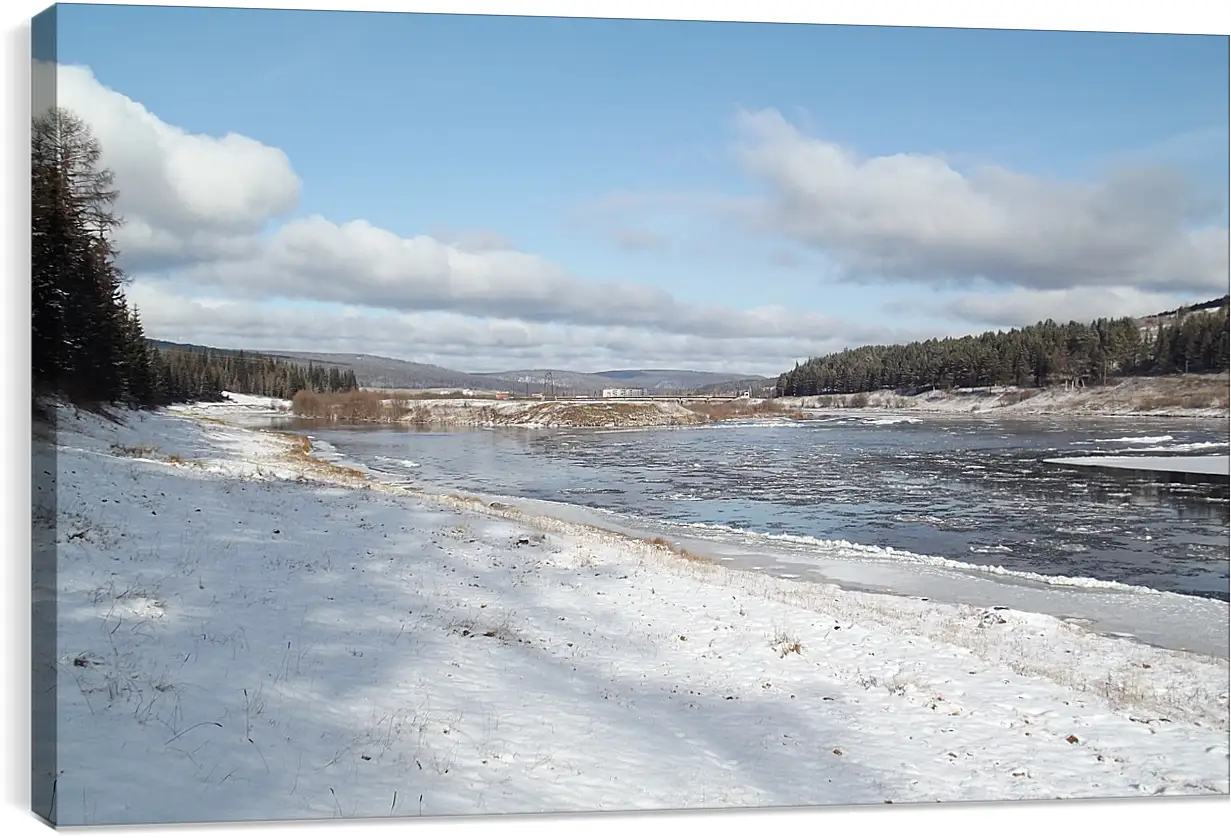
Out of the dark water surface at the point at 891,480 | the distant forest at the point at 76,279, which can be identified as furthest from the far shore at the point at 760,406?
the distant forest at the point at 76,279

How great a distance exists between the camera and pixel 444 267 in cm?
587

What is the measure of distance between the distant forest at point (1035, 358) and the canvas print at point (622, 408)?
4cm

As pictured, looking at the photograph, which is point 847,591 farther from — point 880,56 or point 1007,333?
point 880,56

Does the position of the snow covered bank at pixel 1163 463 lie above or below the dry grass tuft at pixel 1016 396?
below

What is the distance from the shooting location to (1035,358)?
21.4 ft

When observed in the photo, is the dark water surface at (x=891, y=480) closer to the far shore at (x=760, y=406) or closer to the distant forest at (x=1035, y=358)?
the far shore at (x=760, y=406)

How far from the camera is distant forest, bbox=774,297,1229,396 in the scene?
19.7 feet

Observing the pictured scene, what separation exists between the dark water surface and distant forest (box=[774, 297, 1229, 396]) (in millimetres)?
368

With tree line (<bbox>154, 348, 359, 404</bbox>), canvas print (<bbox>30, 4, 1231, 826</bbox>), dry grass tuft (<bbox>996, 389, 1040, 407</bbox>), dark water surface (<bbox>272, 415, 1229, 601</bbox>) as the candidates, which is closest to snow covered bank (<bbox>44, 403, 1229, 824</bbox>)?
canvas print (<bbox>30, 4, 1231, 826</bbox>)

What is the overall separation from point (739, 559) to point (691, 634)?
1.62 metres

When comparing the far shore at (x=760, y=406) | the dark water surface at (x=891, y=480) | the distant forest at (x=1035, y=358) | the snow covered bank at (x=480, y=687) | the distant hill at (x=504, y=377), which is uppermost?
the distant forest at (x=1035, y=358)

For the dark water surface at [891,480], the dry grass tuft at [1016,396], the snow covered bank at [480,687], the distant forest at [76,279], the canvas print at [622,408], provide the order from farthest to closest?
the dry grass tuft at [1016,396] → the dark water surface at [891,480] → the distant forest at [76,279] → the canvas print at [622,408] → the snow covered bank at [480,687]

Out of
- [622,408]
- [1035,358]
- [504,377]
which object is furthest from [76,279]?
[1035,358]

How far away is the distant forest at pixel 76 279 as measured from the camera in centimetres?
489
